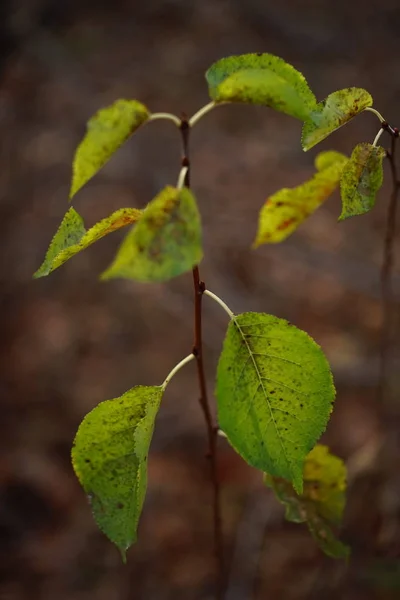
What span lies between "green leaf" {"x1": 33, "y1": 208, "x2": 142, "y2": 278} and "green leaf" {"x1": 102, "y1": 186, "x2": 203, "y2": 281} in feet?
0.34

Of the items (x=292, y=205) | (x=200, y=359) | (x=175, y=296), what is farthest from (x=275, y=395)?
(x=175, y=296)

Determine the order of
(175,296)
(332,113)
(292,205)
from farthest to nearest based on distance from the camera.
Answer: (175,296)
(292,205)
(332,113)

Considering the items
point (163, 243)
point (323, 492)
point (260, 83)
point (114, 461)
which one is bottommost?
point (323, 492)

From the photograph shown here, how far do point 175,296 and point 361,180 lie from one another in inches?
53.0

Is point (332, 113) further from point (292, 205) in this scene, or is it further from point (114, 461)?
point (114, 461)

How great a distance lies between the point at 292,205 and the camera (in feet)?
2.30

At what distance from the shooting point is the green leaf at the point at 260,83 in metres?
0.48

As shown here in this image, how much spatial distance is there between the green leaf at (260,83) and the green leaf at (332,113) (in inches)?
1.6

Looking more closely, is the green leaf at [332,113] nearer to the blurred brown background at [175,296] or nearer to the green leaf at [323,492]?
the green leaf at [323,492]

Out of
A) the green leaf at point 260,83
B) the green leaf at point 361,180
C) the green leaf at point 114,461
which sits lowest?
the green leaf at point 114,461

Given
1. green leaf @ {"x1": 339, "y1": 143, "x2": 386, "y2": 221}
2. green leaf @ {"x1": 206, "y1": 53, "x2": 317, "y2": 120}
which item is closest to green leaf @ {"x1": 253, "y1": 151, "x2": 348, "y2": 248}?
green leaf @ {"x1": 339, "y1": 143, "x2": 386, "y2": 221}

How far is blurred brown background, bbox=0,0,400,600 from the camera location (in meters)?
1.29

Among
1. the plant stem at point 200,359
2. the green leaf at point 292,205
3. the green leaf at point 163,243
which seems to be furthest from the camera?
the green leaf at point 292,205

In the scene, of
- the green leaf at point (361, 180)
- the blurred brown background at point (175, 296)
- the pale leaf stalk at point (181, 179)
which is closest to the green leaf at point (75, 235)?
the pale leaf stalk at point (181, 179)
